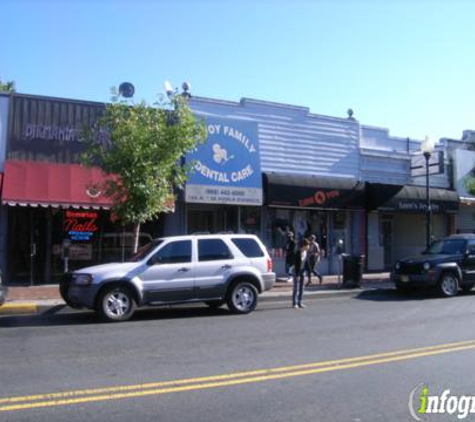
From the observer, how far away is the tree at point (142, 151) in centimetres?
1388

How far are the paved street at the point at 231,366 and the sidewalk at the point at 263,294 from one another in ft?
2.44

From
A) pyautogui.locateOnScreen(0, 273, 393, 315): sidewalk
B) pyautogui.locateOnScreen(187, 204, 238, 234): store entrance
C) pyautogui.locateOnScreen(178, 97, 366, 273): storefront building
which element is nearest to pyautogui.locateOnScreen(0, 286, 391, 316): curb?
pyautogui.locateOnScreen(0, 273, 393, 315): sidewalk

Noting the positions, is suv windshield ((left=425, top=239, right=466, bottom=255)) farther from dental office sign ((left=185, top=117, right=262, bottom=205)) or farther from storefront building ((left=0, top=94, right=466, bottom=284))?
dental office sign ((left=185, top=117, right=262, bottom=205))

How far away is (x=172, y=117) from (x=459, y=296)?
31.5 feet

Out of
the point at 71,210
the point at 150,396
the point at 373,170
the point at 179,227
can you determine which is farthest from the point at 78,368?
the point at 373,170

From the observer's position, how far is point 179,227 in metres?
18.8

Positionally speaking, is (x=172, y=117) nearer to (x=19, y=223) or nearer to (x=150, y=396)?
(x=19, y=223)

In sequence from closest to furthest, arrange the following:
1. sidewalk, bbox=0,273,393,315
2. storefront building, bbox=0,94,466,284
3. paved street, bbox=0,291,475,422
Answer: paved street, bbox=0,291,475,422, sidewalk, bbox=0,273,393,315, storefront building, bbox=0,94,466,284

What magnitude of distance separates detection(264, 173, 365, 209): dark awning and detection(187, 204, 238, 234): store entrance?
1.44 metres

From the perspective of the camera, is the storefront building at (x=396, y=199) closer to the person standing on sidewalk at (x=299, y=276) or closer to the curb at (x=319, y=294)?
the curb at (x=319, y=294)

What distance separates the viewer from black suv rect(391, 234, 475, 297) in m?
16.1

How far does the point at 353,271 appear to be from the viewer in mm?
17484

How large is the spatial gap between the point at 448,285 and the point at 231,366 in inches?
428

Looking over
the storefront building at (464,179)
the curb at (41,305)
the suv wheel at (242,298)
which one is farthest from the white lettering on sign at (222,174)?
the storefront building at (464,179)
